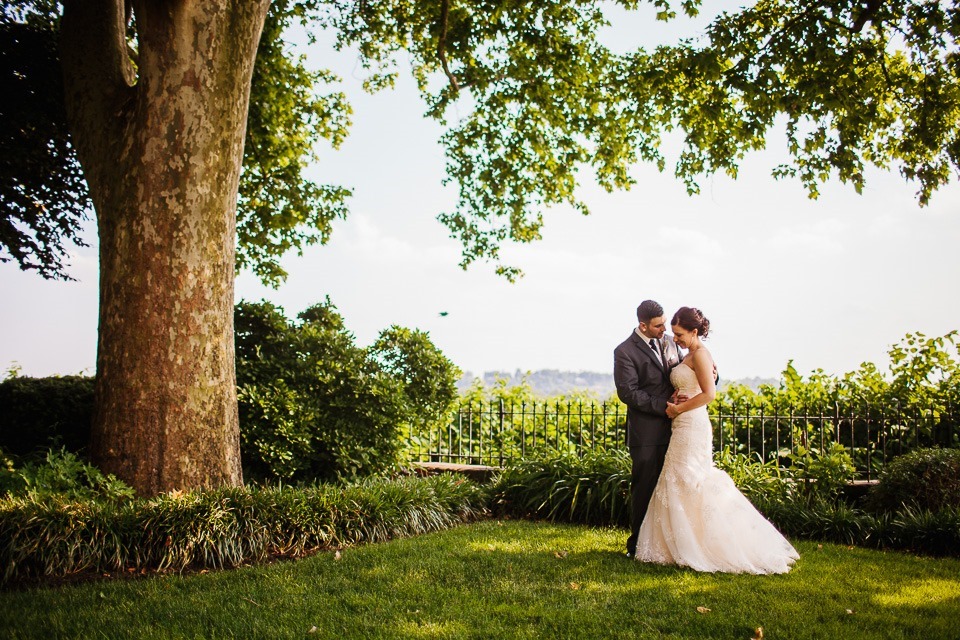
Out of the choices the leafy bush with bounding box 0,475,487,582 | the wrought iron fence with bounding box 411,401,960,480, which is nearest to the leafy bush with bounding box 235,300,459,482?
the wrought iron fence with bounding box 411,401,960,480

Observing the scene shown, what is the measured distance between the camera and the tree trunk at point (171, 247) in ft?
23.8

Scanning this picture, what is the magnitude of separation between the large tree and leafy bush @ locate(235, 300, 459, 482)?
149 centimetres

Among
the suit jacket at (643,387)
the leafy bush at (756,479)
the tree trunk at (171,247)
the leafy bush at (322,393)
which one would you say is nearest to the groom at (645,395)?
the suit jacket at (643,387)

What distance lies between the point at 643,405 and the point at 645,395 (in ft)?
0.33

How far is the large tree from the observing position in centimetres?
739

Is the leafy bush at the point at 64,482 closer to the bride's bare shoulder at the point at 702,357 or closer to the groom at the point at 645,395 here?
the groom at the point at 645,395

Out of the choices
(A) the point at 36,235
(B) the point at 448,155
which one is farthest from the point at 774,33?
(A) the point at 36,235

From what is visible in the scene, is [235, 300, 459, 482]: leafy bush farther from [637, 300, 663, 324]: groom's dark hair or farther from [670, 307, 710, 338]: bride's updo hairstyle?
[670, 307, 710, 338]: bride's updo hairstyle

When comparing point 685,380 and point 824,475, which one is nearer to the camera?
point 685,380

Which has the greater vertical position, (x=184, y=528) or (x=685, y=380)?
(x=685, y=380)

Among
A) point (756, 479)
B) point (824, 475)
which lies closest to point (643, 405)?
point (756, 479)

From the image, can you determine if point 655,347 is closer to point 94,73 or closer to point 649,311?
point 649,311

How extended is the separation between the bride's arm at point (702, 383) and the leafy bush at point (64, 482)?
17.8 ft

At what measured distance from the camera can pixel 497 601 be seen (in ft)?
16.7
